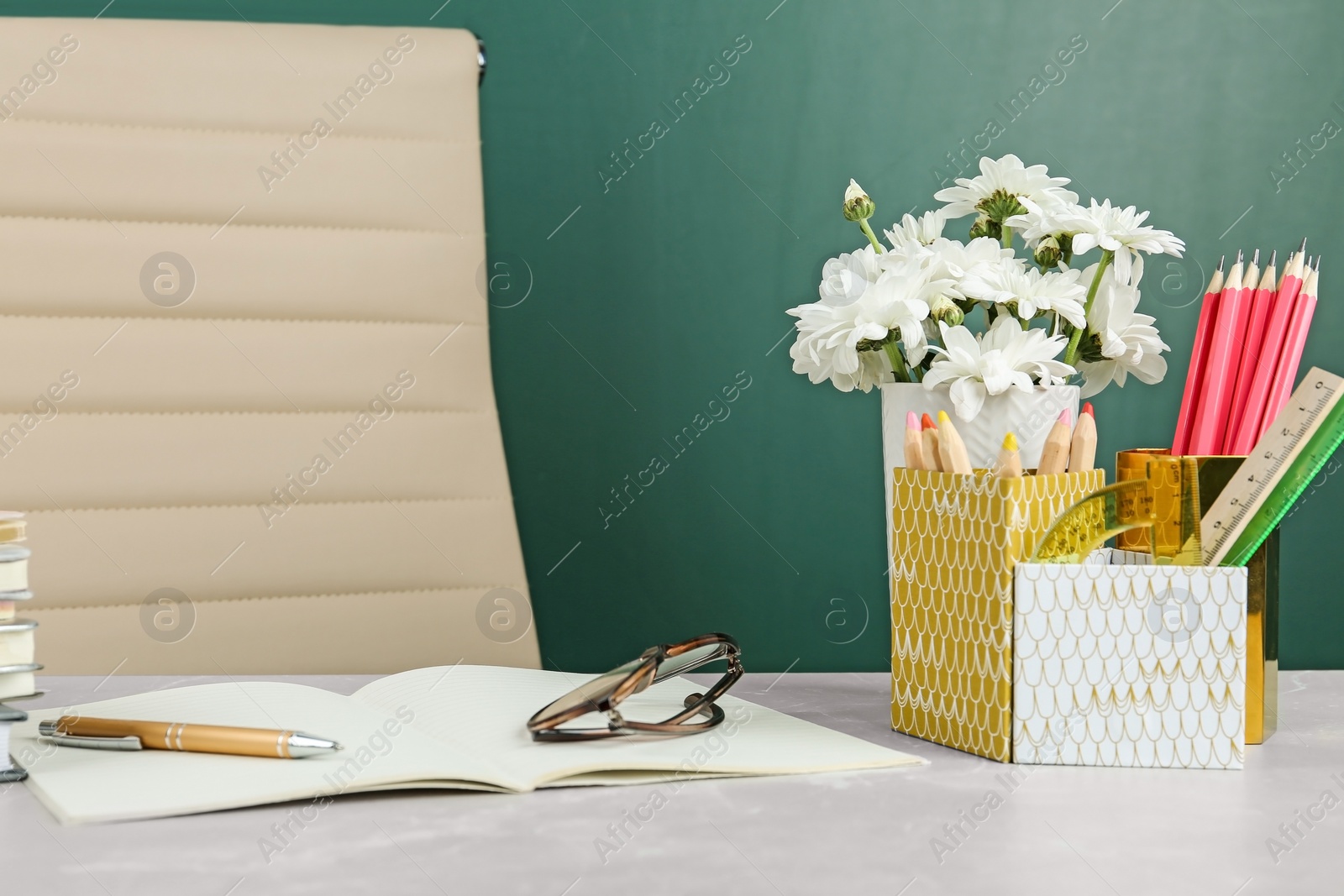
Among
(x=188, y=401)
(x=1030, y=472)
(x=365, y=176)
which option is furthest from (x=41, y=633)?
(x=1030, y=472)

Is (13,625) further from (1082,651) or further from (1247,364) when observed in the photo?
(1247,364)

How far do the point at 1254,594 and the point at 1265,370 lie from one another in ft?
0.45

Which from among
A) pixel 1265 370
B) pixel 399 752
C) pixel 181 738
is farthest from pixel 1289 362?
pixel 181 738

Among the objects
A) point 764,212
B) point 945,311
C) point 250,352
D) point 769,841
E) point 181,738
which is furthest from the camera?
point 764,212

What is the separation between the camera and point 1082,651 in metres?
A: 0.57

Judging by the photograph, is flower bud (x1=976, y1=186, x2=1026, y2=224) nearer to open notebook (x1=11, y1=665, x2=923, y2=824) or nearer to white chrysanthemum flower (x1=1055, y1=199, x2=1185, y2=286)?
white chrysanthemum flower (x1=1055, y1=199, x2=1185, y2=286)

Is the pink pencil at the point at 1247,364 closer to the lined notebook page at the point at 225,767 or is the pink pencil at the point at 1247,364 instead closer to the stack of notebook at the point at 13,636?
the lined notebook page at the point at 225,767

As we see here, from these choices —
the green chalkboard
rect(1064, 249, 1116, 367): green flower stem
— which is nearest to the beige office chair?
the green chalkboard

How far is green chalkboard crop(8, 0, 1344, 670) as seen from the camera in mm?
1571

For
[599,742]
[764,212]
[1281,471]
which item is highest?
[764,212]

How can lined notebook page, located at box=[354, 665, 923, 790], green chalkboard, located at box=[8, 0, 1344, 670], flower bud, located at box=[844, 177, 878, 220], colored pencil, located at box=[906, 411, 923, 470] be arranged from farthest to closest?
1. green chalkboard, located at box=[8, 0, 1344, 670]
2. flower bud, located at box=[844, 177, 878, 220]
3. colored pencil, located at box=[906, 411, 923, 470]
4. lined notebook page, located at box=[354, 665, 923, 790]

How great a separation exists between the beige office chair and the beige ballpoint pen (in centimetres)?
72

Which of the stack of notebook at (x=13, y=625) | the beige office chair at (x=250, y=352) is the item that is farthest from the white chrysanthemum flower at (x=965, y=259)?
the beige office chair at (x=250, y=352)

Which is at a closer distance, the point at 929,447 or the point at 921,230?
the point at 929,447
